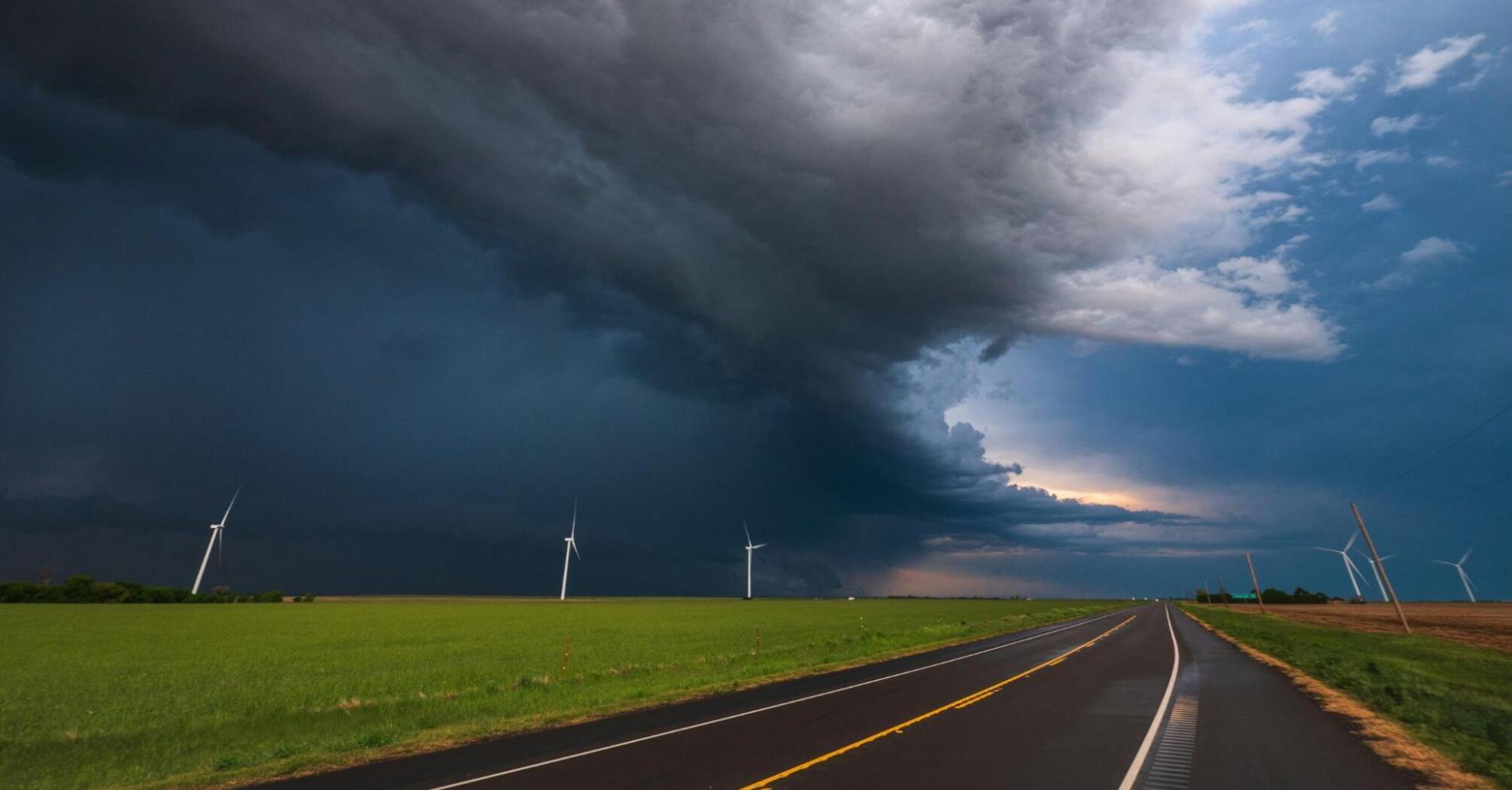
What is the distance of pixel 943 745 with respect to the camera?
15.0 metres

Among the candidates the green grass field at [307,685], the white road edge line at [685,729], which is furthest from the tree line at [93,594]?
the white road edge line at [685,729]

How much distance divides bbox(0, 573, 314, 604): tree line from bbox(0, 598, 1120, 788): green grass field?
75.8m

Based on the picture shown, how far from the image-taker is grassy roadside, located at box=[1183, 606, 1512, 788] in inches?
605

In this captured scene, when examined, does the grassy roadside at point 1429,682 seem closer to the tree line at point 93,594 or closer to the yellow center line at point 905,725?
the yellow center line at point 905,725

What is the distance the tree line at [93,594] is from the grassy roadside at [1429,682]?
6333 inches

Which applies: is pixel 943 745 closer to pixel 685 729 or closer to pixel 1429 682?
pixel 685 729

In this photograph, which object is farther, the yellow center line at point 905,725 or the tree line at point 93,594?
the tree line at point 93,594

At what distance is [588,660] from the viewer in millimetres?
37344

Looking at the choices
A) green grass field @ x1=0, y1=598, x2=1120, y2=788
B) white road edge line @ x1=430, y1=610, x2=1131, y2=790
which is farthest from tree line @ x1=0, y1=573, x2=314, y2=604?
white road edge line @ x1=430, y1=610, x2=1131, y2=790

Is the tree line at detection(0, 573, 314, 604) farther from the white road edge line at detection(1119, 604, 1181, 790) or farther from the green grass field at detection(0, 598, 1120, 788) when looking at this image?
the white road edge line at detection(1119, 604, 1181, 790)

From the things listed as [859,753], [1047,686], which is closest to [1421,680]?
[1047,686]

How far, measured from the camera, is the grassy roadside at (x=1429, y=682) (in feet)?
50.4

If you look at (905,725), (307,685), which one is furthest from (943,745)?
(307,685)

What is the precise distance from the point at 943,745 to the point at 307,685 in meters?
25.1
